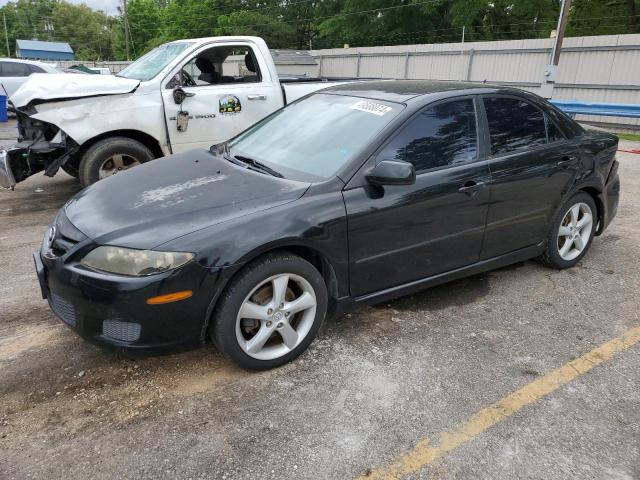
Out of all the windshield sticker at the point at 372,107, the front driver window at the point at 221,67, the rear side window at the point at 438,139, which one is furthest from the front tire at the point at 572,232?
the front driver window at the point at 221,67

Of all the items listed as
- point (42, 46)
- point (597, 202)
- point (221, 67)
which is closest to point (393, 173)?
point (597, 202)

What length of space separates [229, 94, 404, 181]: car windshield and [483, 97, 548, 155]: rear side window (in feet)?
2.69

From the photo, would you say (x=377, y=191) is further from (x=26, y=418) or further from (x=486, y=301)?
(x=26, y=418)

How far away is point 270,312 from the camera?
292cm

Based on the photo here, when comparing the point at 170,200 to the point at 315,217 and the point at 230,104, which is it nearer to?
the point at 315,217

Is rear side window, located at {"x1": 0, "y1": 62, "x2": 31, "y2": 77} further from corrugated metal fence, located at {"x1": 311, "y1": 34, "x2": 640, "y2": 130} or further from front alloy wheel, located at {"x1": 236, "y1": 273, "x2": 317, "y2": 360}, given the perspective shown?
front alloy wheel, located at {"x1": 236, "y1": 273, "x2": 317, "y2": 360}

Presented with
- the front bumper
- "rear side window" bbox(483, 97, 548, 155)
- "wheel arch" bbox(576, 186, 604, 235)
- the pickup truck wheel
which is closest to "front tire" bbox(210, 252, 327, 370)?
the front bumper

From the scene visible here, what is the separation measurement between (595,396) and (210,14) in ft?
178

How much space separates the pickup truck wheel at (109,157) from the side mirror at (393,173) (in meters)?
3.80

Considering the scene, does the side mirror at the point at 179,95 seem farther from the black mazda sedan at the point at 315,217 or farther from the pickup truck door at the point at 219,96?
the black mazda sedan at the point at 315,217

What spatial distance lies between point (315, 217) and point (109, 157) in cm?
385

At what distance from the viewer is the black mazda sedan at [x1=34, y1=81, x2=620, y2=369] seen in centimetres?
268

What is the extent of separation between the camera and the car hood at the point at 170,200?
2732 mm

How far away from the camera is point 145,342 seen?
2684 mm
